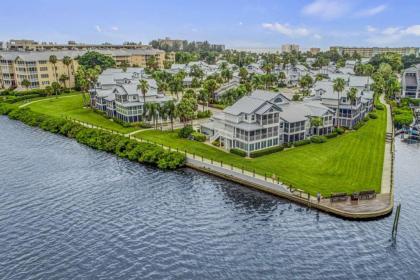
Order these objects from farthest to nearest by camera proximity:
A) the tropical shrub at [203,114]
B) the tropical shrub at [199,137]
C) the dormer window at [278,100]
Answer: the tropical shrub at [203,114] < the dormer window at [278,100] < the tropical shrub at [199,137]

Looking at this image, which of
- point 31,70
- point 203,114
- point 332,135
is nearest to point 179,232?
point 332,135

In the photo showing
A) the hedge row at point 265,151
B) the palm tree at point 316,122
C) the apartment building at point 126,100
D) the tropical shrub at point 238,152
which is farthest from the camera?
the apartment building at point 126,100

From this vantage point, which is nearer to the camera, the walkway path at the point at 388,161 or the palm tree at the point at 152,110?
the walkway path at the point at 388,161

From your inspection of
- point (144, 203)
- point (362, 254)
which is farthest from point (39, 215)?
point (362, 254)

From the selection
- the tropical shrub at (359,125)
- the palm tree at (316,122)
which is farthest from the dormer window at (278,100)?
the tropical shrub at (359,125)

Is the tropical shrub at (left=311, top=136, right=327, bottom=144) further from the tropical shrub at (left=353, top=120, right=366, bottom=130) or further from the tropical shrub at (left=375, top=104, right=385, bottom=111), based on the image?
the tropical shrub at (left=375, top=104, right=385, bottom=111)

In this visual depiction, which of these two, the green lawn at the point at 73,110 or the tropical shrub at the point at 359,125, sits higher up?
the green lawn at the point at 73,110

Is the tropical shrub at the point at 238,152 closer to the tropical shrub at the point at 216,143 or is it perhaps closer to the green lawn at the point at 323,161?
the green lawn at the point at 323,161

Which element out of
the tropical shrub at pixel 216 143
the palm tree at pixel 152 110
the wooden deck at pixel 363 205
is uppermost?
the palm tree at pixel 152 110

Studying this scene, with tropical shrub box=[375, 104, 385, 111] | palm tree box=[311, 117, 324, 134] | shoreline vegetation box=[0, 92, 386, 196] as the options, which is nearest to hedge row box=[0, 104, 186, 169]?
shoreline vegetation box=[0, 92, 386, 196]
